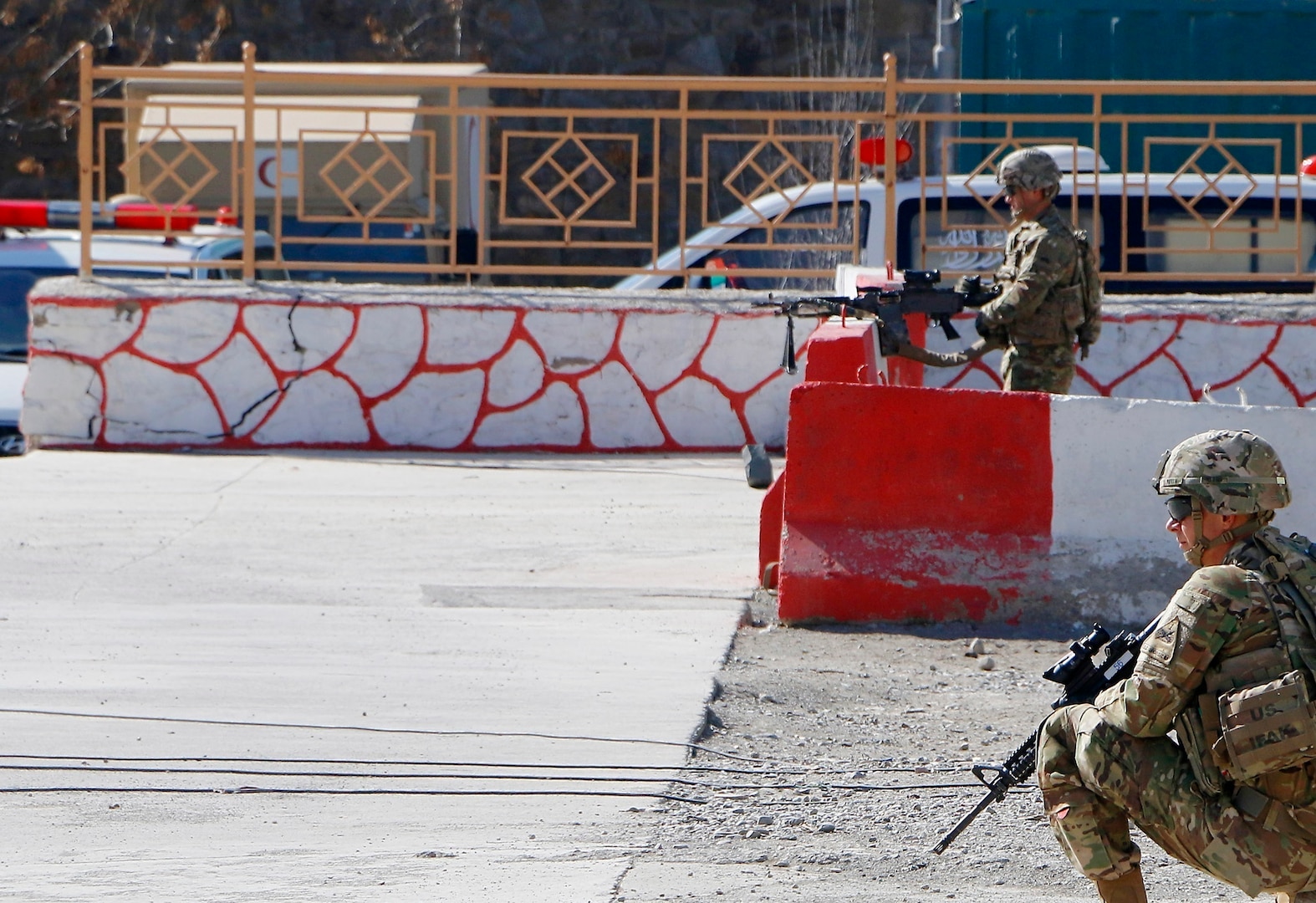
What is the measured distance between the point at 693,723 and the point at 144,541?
349 centimetres

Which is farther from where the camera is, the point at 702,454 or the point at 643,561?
the point at 702,454

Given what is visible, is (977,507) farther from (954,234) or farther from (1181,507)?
(954,234)

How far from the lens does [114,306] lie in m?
10.1

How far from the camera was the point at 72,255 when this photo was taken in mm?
10688

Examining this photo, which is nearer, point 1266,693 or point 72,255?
point 1266,693

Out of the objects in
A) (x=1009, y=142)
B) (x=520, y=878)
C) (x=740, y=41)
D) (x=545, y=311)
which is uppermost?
(x=740, y=41)

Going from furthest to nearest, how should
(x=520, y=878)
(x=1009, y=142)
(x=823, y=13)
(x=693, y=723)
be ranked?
(x=823, y=13) → (x=1009, y=142) → (x=693, y=723) → (x=520, y=878)

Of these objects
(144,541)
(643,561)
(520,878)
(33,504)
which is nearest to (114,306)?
(33,504)

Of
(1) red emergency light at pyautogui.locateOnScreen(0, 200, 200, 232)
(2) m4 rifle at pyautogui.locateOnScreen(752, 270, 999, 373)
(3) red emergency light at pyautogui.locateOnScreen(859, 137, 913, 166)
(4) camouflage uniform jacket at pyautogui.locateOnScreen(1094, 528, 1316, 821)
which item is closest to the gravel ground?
(4) camouflage uniform jacket at pyautogui.locateOnScreen(1094, 528, 1316, 821)

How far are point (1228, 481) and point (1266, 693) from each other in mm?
390

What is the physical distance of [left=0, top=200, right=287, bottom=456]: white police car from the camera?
33.6 ft

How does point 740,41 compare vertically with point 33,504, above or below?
above

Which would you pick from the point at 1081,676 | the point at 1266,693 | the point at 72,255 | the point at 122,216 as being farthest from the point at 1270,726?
the point at 72,255

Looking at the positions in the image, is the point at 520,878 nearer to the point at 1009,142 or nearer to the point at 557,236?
the point at 1009,142
